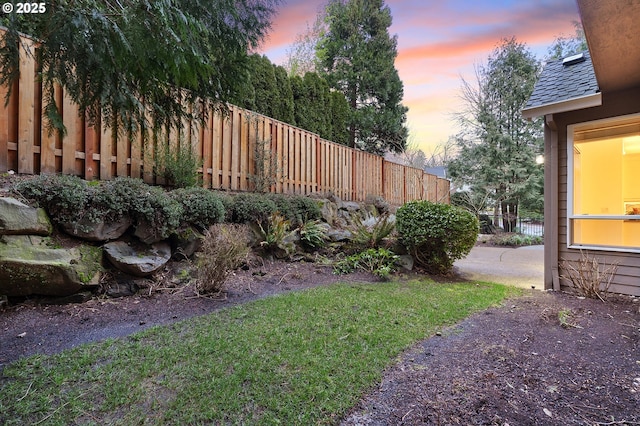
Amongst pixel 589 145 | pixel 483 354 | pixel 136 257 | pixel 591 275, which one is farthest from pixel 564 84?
pixel 136 257

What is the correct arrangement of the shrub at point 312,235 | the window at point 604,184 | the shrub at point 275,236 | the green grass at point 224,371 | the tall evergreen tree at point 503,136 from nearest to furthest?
the green grass at point 224,371 → the window at point 604,184 → the shrub at point 275,236 → the shrub at point 312,235 → the tall evergreen tree at point 503,136

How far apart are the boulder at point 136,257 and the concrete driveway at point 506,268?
5.09m

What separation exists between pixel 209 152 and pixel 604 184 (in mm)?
7783

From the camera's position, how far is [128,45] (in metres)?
1.75

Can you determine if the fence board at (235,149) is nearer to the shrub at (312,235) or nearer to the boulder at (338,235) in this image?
the shrub at (312,235)

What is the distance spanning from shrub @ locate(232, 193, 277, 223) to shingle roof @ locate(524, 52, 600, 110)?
4.50m

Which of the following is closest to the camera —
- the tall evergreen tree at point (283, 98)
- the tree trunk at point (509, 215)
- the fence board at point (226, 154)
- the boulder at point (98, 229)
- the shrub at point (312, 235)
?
the boulder at point (98, 229)

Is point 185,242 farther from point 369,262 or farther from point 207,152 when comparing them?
point 369,262

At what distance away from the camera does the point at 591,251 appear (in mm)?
4543

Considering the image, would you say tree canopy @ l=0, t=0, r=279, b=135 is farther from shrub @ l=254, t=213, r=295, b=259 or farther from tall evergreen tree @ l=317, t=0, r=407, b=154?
tall evergreen tree @ l=317, t=0, r=407, b=154

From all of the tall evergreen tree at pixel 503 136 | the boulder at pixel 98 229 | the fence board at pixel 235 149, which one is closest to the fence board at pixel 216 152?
the fence board at pixel 235 149

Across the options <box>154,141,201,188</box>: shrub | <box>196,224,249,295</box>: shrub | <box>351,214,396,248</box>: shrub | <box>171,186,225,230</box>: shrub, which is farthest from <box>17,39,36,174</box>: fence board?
<box>351,214,396,248</box>: shrub

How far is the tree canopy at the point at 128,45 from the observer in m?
1.75

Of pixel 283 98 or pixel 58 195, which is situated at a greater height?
pixel 283 98
